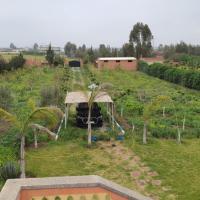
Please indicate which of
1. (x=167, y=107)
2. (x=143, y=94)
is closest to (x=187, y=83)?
(x=143, y=94)

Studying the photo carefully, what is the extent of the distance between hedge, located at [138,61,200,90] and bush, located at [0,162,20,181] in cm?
2493

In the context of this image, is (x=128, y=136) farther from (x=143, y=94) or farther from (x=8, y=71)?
(x=8, y=71)

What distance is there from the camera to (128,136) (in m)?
15.7

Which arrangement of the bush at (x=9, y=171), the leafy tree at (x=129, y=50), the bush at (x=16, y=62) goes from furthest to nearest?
the leafy tree at (x=129, y=50) < the bush at (x=16, y=62) < the bush at (x=9, y=171)

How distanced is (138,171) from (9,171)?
3897 mm

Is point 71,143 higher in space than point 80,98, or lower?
lower

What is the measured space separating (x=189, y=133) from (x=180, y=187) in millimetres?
6172

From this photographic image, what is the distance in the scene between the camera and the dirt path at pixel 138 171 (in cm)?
1012

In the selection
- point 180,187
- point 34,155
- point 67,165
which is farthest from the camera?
point 34,155

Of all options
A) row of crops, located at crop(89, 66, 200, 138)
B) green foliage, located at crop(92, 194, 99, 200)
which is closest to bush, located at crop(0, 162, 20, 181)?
green foliage, located at crop(92, 194, 99, 200)

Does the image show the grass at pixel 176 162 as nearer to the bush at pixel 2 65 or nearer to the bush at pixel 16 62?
the bush at pixel 2 65

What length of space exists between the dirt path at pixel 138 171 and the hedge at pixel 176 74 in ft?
66.2

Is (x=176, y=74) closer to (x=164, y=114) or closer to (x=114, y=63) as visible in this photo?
(x=114, y=63)

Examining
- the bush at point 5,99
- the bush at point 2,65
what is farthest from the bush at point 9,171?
the bush at point 2,65
